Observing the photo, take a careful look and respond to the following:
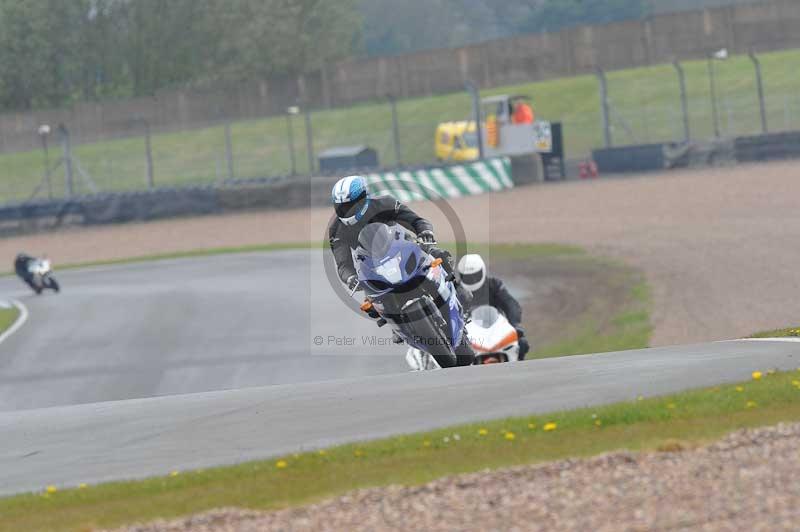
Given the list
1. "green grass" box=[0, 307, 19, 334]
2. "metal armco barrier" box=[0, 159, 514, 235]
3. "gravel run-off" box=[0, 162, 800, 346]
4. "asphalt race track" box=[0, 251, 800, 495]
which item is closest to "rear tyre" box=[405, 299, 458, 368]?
"asphalt race track" box=[0, 251, 800, 495]

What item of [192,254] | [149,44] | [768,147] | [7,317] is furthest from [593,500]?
[149,44]

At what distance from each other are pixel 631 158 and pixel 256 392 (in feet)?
94.3

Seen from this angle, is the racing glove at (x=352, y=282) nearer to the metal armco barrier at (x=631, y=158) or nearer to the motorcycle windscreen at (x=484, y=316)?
the motorcycle windscreen at (x=484, y=316)

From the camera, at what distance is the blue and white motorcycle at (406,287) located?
10094 mm

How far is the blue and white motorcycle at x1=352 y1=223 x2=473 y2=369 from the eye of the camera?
1009 cm

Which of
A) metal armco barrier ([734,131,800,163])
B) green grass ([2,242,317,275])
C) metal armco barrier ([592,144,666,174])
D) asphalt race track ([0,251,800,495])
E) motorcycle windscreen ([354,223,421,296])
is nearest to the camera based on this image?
asphalt race track ([0,251,800,495])

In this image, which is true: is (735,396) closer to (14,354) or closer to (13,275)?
(14,354)

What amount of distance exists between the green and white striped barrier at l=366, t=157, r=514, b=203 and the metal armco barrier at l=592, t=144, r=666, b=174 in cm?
379

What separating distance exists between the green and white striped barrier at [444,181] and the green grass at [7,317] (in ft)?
34.0

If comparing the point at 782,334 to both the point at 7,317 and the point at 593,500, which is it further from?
the point at 7,317

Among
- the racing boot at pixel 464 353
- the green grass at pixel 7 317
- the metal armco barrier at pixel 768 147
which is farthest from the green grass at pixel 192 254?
the racing boot at pixel 464 353

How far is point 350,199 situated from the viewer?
10.1m

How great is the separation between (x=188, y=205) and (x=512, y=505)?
99.1 feet

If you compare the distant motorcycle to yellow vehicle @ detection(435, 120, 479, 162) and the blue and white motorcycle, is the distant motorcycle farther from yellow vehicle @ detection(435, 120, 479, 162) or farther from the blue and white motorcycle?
yellow vehicle @ detection(435, 120, 479, 162)
